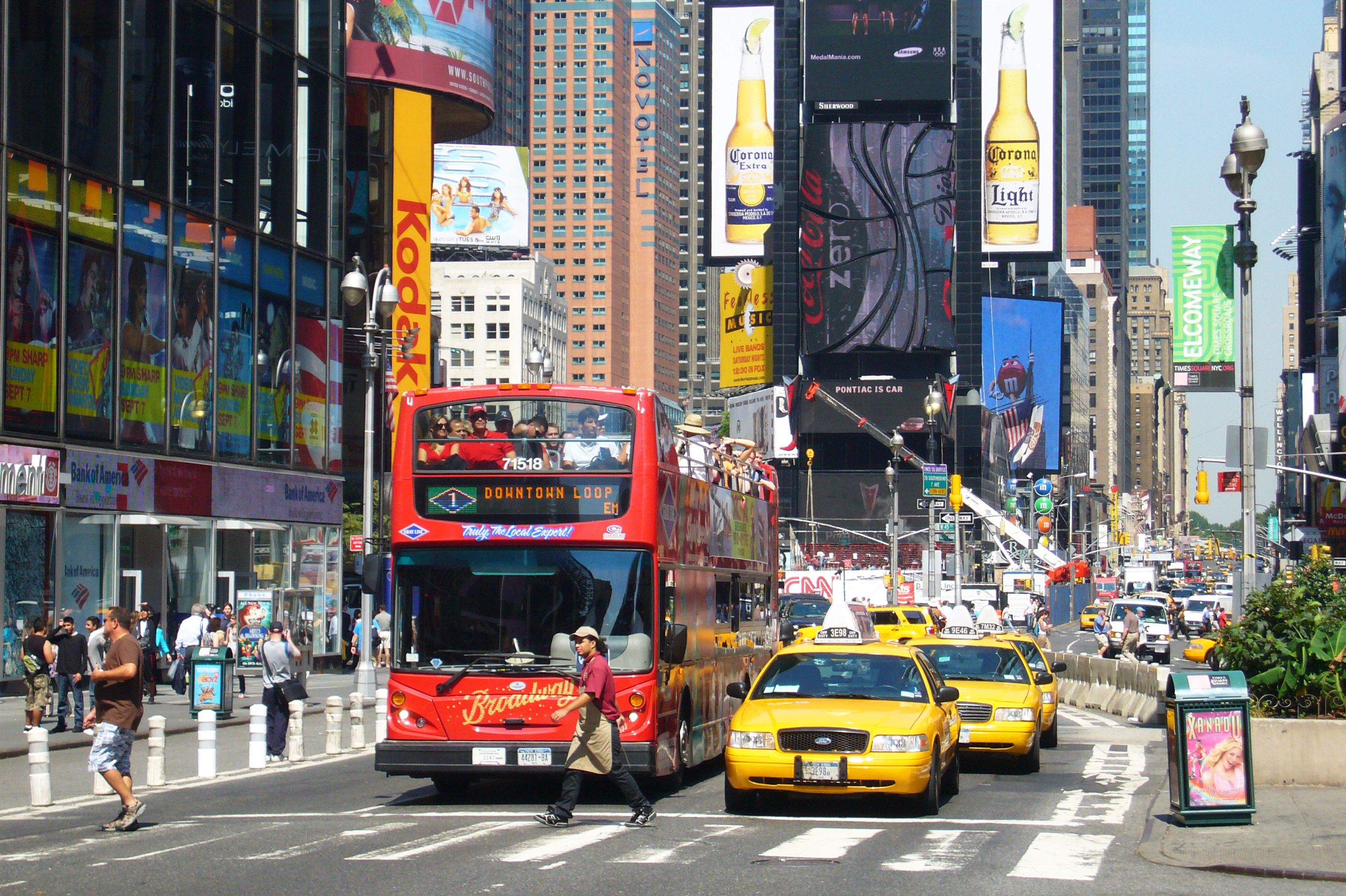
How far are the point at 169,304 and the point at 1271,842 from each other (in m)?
30.8

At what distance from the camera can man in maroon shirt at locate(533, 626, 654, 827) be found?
13.9 m

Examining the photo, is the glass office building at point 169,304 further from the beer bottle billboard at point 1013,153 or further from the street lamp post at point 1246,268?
the beer bottle billboard at point 1013,153

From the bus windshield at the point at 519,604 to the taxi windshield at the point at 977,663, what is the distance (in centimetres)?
573

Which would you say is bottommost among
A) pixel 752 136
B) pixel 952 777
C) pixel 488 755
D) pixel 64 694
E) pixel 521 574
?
pixel 64 694

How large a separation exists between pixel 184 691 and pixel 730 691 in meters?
20.6

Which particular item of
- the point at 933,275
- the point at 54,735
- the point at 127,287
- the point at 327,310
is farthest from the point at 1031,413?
the point at 54,735

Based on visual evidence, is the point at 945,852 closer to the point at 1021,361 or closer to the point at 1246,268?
the point at 1246,268

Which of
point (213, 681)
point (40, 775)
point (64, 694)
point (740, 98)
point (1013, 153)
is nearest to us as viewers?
point (40, 775)

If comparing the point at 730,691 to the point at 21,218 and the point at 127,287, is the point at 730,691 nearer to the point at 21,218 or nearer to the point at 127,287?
the point at 21,218

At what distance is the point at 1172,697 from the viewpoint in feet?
44.2

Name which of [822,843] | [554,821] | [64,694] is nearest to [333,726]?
[64,694]

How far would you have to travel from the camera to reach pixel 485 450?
52.0ft

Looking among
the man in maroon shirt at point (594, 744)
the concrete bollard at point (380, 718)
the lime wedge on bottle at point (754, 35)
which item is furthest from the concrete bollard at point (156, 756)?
the lime wedge on bottle at point (754, 35)

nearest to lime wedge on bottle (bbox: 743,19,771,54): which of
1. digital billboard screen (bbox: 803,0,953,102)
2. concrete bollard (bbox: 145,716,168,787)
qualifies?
digital billboard screen (bbox: 803,0,953,102)
